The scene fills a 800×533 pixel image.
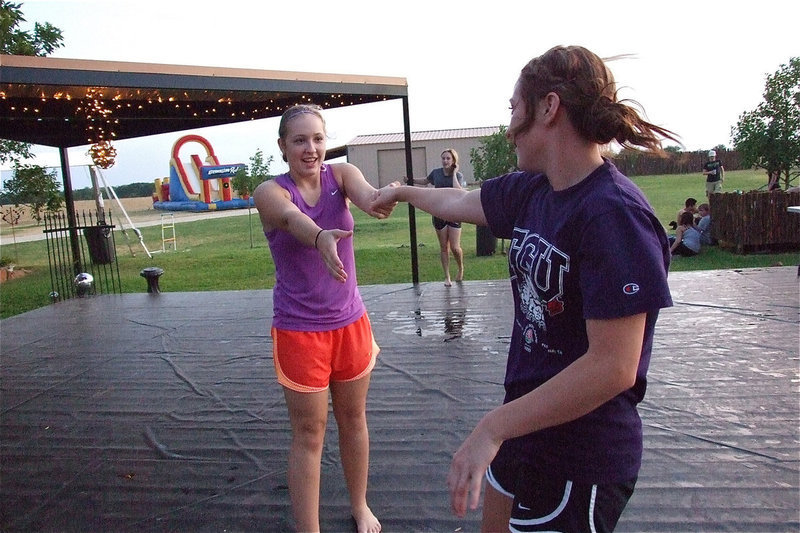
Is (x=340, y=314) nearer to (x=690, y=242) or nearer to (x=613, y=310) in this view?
(x=613, y=310)

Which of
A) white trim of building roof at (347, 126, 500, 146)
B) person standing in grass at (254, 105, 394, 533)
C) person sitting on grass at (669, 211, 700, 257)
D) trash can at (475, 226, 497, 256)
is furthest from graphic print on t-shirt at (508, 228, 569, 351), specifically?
white trim of building roof at (347, 126, 500, 146)

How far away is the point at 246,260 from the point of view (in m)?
13.8

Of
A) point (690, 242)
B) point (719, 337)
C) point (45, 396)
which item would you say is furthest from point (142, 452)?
point (690, 242)

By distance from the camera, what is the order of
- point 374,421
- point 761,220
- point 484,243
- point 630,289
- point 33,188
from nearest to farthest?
point 630,289 → point 374,421 → point 761,220 → point 33,188 → point 484,243

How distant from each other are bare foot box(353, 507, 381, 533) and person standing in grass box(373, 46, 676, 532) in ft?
4.10

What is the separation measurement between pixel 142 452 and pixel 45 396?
1571 millimetres

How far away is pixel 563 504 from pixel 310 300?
47.3 inches

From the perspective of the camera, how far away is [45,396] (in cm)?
460

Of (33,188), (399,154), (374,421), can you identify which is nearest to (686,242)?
(374,421)

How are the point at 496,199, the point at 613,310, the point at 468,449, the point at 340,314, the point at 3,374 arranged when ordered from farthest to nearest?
the point at 3,374, the point at 340,314, the point at 496,199, the point at 468,449, the point at 613,310

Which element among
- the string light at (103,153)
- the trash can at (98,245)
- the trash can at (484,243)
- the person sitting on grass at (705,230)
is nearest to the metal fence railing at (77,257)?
the trash can at (98,245)

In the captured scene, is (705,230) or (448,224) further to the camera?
(705,230)

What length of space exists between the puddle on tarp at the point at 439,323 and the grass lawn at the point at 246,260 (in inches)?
127

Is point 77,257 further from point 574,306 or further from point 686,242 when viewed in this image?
point 574,306
